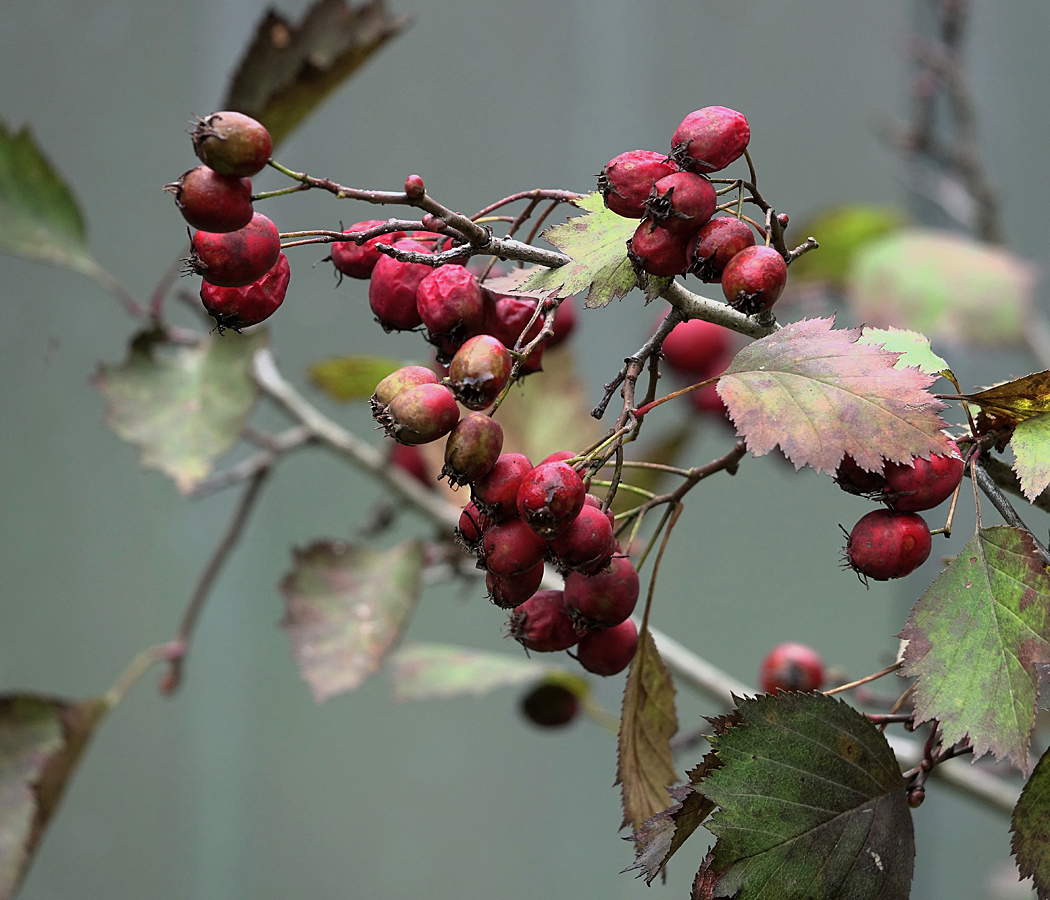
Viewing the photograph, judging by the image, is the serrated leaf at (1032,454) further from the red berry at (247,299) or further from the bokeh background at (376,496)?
the bokeh background at (376,496)

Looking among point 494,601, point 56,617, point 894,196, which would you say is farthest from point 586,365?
point 494,601

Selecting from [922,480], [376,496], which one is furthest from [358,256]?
[376,496]

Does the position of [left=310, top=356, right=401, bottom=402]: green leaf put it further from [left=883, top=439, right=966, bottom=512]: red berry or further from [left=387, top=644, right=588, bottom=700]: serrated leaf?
[left=883, top=439, right=966, bottom=512]: red berry

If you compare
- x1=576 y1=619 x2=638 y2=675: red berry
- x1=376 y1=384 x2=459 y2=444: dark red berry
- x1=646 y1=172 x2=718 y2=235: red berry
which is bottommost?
x1=576 y1=619 x2=638 y2=675: red berry

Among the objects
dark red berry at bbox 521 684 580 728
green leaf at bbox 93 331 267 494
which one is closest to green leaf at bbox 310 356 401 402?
green leaf at bbox 93 331 267 494

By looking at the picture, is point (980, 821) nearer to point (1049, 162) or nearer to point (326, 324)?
point (1049, 162)
